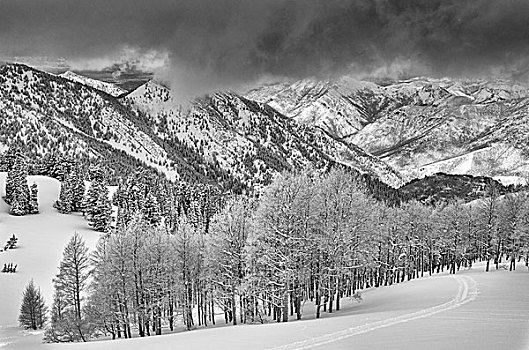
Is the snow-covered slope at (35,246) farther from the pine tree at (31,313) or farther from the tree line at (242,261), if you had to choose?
the tree line at (242,261)

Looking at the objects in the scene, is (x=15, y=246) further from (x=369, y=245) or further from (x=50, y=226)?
(x=369, y=245)

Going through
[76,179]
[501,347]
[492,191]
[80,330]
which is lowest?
[80,330]

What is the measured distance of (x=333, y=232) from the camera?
132ft

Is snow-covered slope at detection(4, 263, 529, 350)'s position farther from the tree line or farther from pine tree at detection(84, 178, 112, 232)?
pine tree at detection(84, 178, 112, 232)

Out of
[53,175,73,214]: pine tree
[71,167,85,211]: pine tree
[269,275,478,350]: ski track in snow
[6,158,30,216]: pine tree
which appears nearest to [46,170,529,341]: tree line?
[269,275,478,350]: ski track in snow

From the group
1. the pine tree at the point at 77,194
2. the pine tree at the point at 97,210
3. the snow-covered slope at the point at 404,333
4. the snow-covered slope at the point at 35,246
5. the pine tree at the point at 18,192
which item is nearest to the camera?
the snow-covered slope at the point at 404,333

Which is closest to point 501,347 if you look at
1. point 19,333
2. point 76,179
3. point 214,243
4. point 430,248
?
point 214,243

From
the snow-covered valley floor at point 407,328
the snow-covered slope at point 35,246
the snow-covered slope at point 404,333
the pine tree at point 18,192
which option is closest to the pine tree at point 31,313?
the snow-covered slope at point 35,246

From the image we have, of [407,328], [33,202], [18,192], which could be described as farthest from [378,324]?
[33,202]

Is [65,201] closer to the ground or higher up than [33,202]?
higher up

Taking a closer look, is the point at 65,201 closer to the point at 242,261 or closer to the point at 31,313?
the point at 31,313

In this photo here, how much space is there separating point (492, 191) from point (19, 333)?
73701 mm

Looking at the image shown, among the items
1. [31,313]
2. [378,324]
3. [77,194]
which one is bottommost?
[31,313]

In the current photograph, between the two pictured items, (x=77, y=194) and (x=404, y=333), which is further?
(x=77, y=194)
